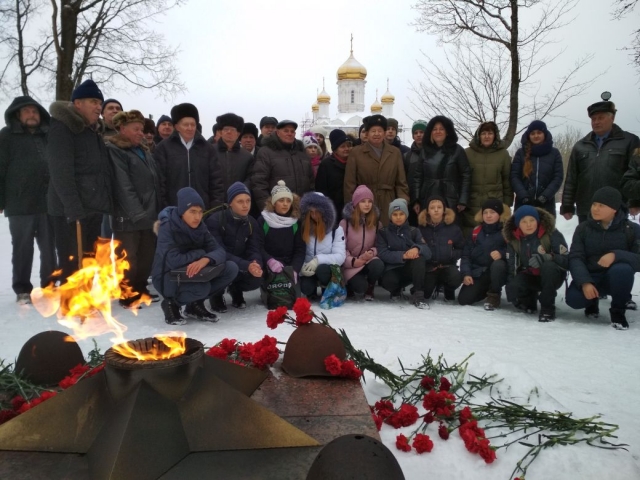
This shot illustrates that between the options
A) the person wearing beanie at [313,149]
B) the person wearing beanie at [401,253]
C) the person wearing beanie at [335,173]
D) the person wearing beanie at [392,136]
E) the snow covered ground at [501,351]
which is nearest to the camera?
the snow covered ground at [501,351]

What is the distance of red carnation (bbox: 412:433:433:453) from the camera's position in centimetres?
253

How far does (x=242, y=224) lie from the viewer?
18.0 ft

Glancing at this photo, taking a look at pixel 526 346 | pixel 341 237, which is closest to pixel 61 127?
pixel 341 237

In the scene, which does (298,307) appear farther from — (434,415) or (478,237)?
(478,237)

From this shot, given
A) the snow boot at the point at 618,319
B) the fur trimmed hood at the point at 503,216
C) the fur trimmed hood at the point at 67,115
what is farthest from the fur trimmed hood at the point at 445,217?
the fur trimmed hood at the point at 67,115

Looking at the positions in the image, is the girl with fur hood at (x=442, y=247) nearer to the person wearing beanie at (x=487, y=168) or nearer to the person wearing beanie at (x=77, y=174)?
the person wearing beanie at (x=487, y=168)

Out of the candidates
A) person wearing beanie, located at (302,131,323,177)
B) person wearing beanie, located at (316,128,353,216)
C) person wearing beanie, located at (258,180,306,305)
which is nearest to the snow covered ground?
person wearing beanie, located at (258,180,306,305)

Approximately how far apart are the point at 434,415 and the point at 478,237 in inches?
133

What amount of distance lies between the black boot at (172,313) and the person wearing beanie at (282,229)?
3.49ft

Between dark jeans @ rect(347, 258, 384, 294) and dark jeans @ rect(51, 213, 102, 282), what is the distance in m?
2.99

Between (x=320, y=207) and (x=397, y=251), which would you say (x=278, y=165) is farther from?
(x=397, y=251)

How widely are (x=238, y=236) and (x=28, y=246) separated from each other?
2288mm

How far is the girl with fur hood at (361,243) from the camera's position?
5871mm

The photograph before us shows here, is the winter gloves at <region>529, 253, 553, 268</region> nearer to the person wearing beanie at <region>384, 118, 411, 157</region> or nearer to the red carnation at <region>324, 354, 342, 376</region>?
the person wearing beanie at <region>384, 118, 411, 157</region>
